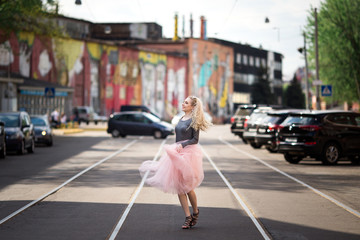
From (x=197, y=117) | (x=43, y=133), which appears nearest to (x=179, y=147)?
(x=197, y=117)

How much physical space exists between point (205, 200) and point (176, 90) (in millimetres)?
80126

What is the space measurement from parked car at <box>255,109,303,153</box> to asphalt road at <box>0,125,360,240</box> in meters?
5.79


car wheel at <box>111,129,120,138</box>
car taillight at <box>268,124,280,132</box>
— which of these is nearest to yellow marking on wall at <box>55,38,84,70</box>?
car wheel at <box>111,129,120,138</box>

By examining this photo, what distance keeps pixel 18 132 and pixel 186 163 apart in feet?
52.5

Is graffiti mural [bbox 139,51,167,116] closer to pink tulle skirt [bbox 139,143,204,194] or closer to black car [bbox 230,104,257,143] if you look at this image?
black car [bbox 230,104,257,143]

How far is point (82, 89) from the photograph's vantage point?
238 ft

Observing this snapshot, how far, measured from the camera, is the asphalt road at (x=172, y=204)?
27.0ft

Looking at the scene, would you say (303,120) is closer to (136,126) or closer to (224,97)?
(136,126)

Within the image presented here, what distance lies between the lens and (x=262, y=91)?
112m

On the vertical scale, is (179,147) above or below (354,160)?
above

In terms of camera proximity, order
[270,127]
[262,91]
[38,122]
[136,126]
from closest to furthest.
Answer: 1. [270,127]
2. [38,122]
3. [136,126]
4. [262,91]

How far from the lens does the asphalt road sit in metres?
8.22

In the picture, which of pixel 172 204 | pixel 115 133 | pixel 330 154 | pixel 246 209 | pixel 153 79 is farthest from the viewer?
pixel 153 79

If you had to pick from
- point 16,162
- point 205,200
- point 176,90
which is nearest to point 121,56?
point 176,90
